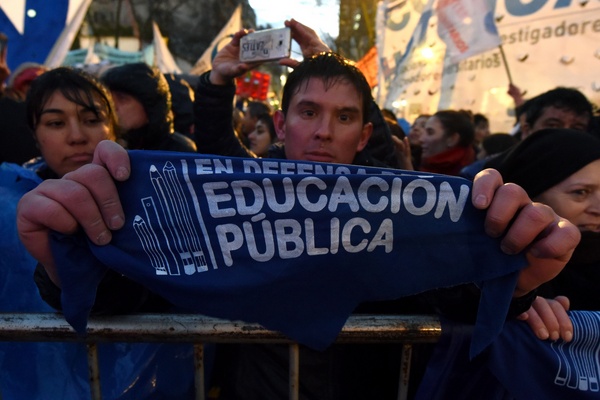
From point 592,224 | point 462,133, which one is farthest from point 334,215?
point 462,133

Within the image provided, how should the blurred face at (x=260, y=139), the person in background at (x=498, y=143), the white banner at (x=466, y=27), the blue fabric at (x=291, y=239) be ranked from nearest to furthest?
the blue fabric at (x=291, y=239) < the person in background at (x=498, y=143) < the white banner at (x=466, y=27) < the blurred face at (x=260, y=139)

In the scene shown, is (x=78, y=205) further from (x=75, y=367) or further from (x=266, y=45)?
(x=266, y=45)

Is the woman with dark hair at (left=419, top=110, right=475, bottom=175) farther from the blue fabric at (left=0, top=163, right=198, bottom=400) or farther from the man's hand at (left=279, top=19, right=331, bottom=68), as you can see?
the blue fabric at (left=0, top=163, right=198, bottom=400)

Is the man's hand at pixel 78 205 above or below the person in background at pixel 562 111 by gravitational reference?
above

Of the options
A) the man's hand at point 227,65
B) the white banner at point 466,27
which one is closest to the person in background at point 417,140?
the white banner at point 466,27

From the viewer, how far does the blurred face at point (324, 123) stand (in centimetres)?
194

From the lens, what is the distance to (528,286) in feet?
3.96

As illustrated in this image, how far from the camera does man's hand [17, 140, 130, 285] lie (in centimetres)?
109

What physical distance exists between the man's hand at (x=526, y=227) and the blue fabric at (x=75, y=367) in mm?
1015

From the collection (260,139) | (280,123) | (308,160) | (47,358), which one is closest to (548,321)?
(308,160)

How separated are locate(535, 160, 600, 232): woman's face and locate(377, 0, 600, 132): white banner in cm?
335

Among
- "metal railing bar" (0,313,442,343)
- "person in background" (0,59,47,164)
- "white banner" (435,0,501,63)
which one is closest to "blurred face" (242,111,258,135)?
"white banner" (435,0,501,63)

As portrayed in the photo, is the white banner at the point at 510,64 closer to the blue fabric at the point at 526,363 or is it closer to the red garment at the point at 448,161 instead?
the red garment at the point at 448,161

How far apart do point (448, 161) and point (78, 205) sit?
3.42 meters
